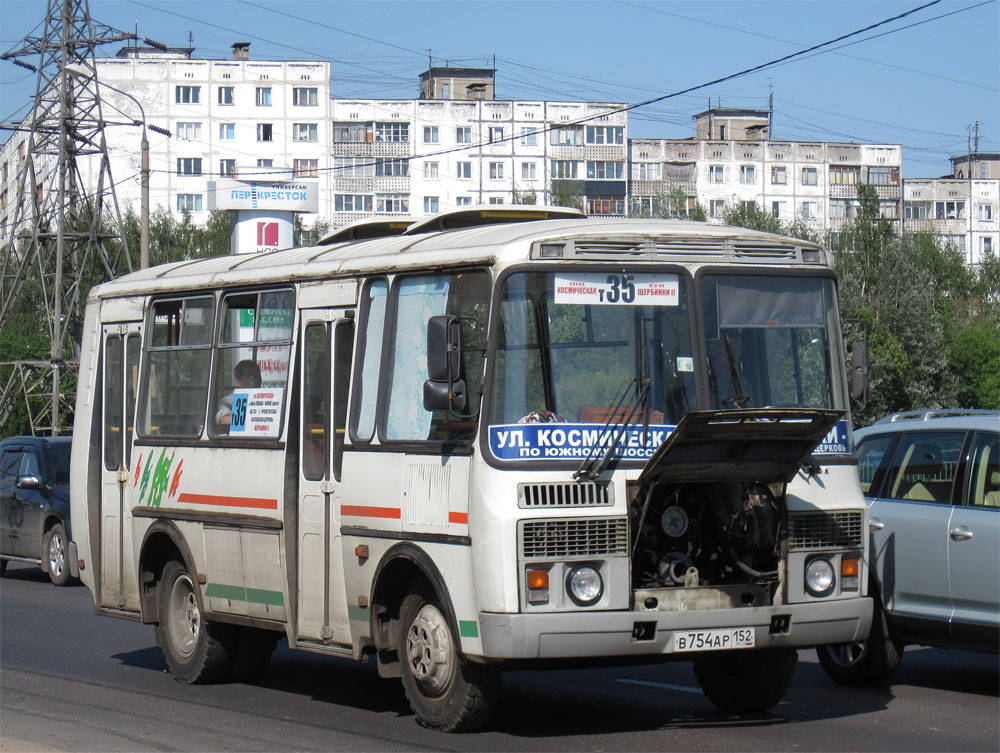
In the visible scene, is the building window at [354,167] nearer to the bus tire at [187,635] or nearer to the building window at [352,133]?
the building window at [352,133]

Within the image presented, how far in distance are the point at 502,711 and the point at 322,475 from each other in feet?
6.07

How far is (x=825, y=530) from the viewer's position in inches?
334

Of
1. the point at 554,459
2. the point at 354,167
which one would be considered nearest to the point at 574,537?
the point at 554,459

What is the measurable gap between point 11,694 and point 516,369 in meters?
4.91

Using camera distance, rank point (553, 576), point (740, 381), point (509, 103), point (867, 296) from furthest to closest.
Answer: point (509, 103) → point (867, 296) → point (740, 381) → point (553, 576)

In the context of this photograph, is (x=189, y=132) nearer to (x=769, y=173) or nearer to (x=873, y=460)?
(x=769, y=173)

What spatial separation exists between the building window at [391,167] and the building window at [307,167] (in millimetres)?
4156

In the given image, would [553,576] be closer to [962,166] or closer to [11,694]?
[11,694]

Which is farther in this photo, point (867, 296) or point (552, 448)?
point (867, 296)

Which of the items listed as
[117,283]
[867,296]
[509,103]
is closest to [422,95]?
[509,103]

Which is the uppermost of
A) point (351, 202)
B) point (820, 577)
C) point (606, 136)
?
point (606, 136)

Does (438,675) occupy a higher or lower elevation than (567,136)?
lower

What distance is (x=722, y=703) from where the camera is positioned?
9.28 meters

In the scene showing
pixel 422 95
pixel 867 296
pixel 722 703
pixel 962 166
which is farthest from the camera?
pixel 962 166
